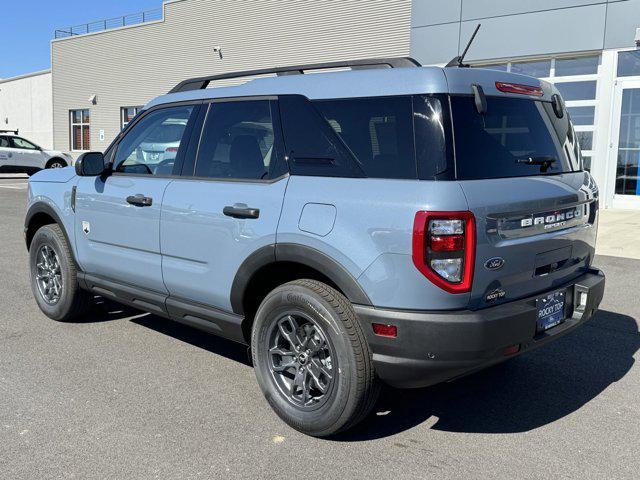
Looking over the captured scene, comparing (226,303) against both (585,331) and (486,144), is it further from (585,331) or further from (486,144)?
(585,331)

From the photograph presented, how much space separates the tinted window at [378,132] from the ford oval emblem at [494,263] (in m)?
0.54

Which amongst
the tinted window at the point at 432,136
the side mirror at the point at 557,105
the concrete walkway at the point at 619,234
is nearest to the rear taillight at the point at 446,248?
the tinted window at the point at 432,136

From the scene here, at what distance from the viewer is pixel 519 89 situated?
3439 mm

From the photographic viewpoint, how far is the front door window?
13.6m

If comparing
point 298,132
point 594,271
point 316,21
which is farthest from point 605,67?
point 298,132

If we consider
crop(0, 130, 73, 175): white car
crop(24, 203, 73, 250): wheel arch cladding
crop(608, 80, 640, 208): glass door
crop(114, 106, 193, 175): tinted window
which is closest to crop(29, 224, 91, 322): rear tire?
crop(24, 203, 73, 250): wheel arch cladding

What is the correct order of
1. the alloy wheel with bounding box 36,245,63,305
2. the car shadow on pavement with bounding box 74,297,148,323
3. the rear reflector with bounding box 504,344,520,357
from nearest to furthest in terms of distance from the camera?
the rear reflector with bounding box 504,344,520,357, the alloy wheel with bounding box 36,245,63,305, the car shadow on pavement with bounding box 74,297,148,323

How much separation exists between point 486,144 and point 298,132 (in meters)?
1.02

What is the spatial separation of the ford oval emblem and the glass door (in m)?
12.5

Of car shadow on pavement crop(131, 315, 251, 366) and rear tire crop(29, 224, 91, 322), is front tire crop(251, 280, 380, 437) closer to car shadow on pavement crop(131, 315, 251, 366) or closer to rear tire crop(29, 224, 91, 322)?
car shadow on pavement crop(131, 315, 251, 366)

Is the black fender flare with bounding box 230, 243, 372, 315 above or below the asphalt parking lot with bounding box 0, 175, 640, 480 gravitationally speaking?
above

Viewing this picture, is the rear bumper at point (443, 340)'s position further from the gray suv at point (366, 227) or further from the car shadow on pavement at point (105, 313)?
the car shadow on pavement at point (105, 313)

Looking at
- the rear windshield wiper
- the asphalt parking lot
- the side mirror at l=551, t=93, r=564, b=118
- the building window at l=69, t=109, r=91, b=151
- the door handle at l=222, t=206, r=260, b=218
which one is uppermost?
the building window at l=69, t=109, r=91, b=151

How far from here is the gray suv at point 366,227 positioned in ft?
9.38
